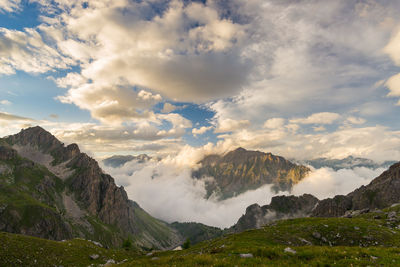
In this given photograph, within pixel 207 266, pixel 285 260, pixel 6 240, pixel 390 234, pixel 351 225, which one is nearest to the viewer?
pixel 207 266

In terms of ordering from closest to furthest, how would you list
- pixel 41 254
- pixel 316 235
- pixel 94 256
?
pixel 41 254
pixel 316 235
pixel 94 256

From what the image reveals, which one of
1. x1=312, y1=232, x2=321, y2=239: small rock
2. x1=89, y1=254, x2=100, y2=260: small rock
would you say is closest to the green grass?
x1=89, y1=254, x2=100, y2=260: small rock

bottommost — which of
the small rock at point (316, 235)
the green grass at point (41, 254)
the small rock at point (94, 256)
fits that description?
the small rock at point (94, 256)

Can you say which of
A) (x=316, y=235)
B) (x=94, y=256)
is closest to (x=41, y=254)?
(x=94, y=256)

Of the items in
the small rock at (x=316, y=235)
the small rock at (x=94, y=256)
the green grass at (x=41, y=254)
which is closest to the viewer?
the green grass at (x=41, y=254)

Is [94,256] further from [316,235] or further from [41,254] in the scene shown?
[316,235]

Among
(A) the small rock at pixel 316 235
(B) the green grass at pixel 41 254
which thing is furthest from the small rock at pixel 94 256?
(A) the small rock at pixel 316 235

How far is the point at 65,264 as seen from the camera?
117 ft

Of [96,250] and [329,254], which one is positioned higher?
[329,254]

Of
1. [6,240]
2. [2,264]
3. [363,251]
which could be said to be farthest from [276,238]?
[6,240]

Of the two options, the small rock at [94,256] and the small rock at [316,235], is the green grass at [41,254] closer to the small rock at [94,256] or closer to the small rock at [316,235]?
the small rock at [94,256]

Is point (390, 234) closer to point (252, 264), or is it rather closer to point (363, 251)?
point (363, 251)

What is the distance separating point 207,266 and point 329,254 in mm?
9755

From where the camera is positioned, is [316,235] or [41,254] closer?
[41,254]
